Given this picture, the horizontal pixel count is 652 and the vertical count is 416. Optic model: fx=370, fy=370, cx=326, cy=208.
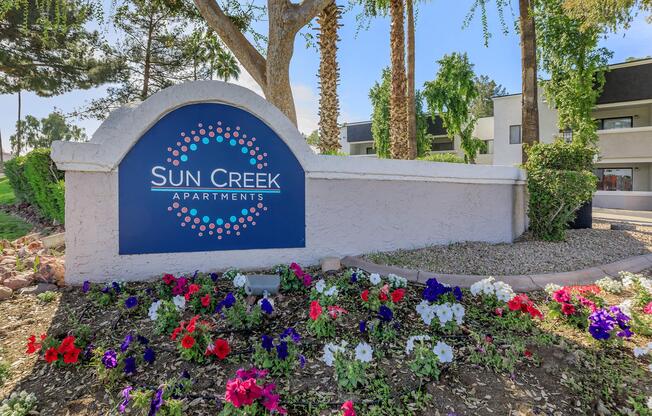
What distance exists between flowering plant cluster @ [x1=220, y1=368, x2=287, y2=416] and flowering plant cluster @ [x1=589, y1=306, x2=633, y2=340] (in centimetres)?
254

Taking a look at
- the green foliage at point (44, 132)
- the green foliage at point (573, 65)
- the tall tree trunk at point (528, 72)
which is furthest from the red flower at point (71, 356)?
the green foliage at point (44, 132)

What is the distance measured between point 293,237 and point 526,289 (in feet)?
9.92

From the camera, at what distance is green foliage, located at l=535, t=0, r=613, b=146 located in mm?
15141

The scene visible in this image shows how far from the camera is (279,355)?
258 centimetres

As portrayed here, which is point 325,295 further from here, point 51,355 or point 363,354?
point 51,355

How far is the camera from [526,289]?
460 cm

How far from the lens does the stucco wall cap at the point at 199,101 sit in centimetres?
401

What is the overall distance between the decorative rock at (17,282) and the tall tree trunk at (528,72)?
9279 mm

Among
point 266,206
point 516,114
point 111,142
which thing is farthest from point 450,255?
point 516,114

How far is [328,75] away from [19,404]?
832 centimetres

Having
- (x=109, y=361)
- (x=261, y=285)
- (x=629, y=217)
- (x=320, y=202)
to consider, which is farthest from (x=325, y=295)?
(x=629, y=217)

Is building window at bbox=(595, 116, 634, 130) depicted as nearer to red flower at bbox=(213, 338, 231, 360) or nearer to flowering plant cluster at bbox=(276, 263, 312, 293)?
flowering plant cluster at bbox=(276, 263, 312, 293)

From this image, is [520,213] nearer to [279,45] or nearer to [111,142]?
[279,45]

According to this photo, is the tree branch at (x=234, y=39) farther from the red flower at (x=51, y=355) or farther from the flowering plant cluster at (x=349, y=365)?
the flowering plant cluster at (x=349, y=365)
